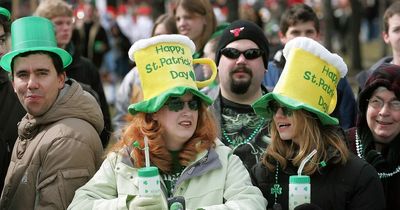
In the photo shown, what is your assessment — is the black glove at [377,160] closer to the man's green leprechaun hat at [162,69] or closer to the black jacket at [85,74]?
the man's green leprechaun hat at [162,69]

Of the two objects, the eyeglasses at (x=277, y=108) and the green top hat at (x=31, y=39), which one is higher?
the green top hat at (x=31, y=39)

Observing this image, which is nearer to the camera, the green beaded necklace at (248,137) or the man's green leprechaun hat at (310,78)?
the man's green leprechaun hat at (310,78)

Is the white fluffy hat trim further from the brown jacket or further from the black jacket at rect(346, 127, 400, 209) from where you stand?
the brown jacket

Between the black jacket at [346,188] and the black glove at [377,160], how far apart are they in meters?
0.44

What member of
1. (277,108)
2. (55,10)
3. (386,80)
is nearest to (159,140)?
(277,108)

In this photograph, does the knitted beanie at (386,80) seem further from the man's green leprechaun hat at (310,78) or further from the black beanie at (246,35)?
the black beanie at (246,35)

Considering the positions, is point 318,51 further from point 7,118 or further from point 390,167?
point 7,118

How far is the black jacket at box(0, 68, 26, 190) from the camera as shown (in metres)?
5.40

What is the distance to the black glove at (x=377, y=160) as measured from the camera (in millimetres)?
5167

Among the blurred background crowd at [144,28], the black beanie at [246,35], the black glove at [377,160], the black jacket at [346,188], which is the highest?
the blurred background crowd at [144,28]

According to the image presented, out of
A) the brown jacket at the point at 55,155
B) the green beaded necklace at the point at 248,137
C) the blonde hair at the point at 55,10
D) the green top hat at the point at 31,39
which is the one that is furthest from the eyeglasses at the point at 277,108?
the blonde hair at the point at 55,10

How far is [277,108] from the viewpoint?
16.1 feet

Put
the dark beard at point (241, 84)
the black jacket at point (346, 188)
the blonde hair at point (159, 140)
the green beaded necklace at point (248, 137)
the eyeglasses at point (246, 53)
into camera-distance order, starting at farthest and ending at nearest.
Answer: the eyeglasses at point (246, 53) < the dark beard at point (241, 84) < the green beaded necklace at point (248, 137) < the blonde hair at point (159, 140) < the black jacket at point (346, 188)

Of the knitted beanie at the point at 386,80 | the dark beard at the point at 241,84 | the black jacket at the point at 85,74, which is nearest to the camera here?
the knitted beanie at the point at 386,80
